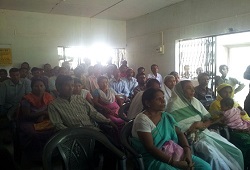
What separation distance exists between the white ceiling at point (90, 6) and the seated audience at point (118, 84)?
2101mm

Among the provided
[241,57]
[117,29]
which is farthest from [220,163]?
[117,29]

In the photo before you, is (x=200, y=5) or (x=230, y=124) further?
(x=200, y=5)

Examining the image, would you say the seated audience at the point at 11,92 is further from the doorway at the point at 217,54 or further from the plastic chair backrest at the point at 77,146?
the doorway at the point at 217,54

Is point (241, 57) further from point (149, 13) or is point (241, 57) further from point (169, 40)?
point (149, 13)

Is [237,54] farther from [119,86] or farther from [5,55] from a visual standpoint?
[5,55]

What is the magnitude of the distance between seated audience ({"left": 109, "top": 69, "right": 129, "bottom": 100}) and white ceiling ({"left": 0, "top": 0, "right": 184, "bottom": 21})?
2.10 m

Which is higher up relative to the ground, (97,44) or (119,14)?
(119,14)

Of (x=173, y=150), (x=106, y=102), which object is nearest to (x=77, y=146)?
(x=173, y=150)

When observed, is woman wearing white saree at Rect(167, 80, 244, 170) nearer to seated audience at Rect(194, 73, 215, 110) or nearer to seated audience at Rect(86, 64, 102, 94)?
seated audience at Rect(194, 73, 215, 110)

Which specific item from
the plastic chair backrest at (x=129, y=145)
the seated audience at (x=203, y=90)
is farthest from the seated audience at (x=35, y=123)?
the seated audience at (x=203, y=90)

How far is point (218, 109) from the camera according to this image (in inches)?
114

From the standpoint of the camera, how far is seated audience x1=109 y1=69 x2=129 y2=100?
5.20 metres

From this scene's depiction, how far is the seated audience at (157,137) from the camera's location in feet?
6.18

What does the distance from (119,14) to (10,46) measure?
345 centimetres
